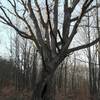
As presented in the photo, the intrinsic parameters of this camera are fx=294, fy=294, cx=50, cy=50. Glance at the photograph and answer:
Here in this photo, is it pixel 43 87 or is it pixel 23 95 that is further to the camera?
pixel 23 95

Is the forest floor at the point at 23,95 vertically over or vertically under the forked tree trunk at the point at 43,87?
under

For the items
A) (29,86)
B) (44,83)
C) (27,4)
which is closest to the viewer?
(44,83)

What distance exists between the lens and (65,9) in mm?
9328

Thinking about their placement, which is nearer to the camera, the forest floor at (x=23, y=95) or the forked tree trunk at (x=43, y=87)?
the forked tree trunk at (x=43, y=87)

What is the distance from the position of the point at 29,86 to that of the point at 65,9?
33.8 meters

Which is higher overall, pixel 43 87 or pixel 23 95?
pixel 43 87

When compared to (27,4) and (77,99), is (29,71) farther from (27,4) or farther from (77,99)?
(27,4)

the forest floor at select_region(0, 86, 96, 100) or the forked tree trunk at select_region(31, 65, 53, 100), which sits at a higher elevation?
the forked tree trunk at select_region(31, 65, 53, 100)

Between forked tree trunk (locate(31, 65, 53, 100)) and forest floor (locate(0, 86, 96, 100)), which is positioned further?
forest floor (locate(0, 86, 96, 100))

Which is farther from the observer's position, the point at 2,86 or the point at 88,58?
the point at 2,86

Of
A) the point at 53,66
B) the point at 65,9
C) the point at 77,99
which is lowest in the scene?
the point at 77,99

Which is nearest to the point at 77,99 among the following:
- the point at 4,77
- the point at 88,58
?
the point at 88,58

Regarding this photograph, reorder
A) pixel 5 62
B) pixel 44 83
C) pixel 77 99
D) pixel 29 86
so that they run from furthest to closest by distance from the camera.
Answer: pixel 5 62, pixel 29 86, pixel 77 99, pixel 44 83

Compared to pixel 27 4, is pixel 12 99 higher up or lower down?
lower down
